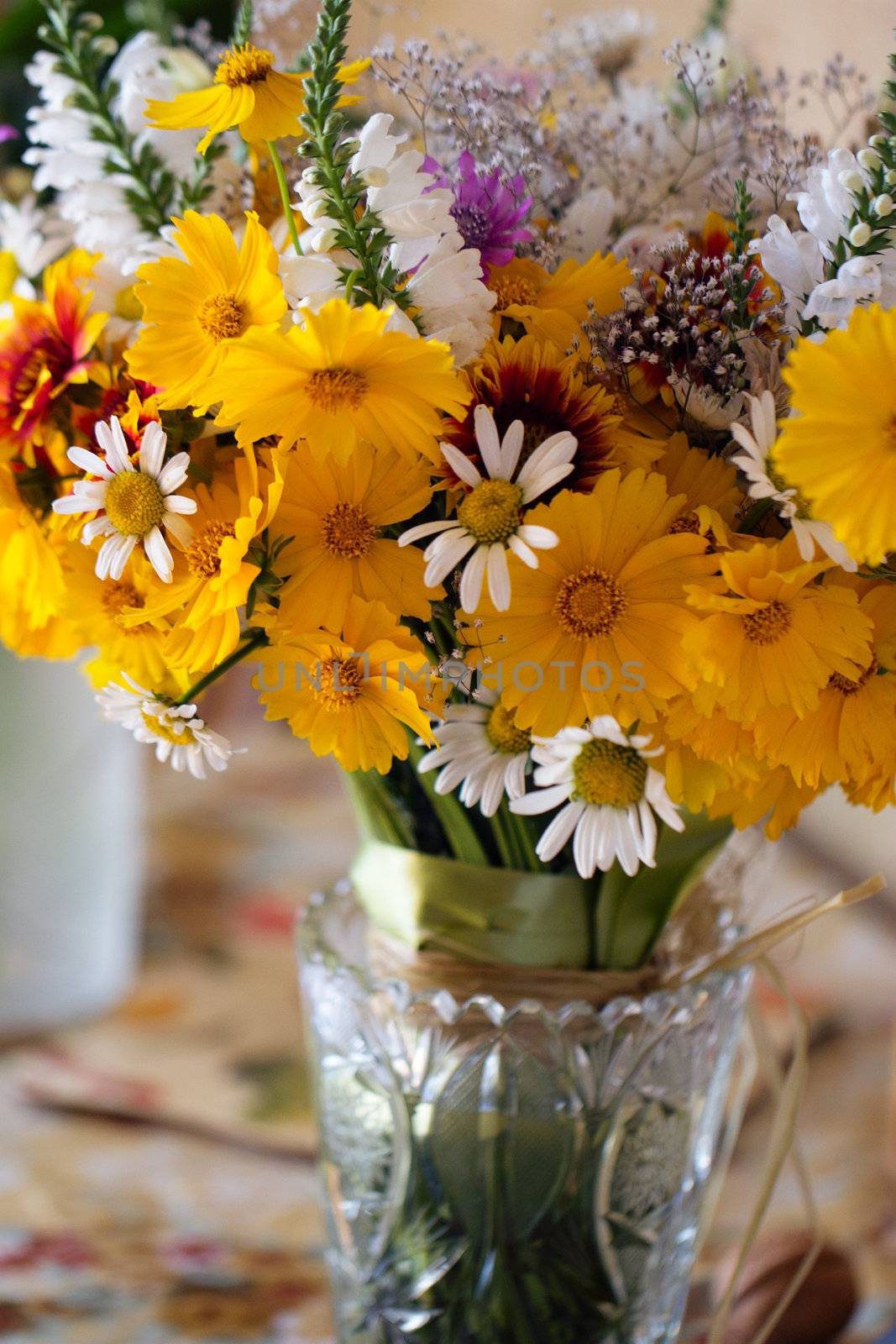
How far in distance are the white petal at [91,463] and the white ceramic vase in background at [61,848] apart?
342mm

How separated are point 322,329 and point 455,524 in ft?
0.17

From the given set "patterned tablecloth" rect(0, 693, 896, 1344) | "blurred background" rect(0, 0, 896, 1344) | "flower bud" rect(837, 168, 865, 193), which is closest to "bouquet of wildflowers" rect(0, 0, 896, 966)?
"flower bud" rect(837, 168, 865, 193)

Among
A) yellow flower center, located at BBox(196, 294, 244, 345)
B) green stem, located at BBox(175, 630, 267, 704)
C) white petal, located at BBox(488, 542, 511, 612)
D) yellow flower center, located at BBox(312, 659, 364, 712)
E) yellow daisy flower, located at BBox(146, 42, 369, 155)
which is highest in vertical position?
yellow daisy flower, located at BBox(146, 42, 369, 155)

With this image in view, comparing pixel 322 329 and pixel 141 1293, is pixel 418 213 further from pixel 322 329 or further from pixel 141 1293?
pixel 141 1293

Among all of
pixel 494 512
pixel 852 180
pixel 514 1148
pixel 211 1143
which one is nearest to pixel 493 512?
pixel 494 512

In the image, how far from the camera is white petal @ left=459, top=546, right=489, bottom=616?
258 mm

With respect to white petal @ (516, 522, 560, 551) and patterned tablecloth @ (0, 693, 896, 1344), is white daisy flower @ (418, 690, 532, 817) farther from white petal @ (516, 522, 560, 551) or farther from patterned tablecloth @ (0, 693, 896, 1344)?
patterned tablecloth @ (0, 693, 896, 1344)

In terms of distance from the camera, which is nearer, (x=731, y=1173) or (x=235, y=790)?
(x=731, y=1173)

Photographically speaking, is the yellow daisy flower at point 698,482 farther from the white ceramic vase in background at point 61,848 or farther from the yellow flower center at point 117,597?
the white ceramic vase in background at point 61,848

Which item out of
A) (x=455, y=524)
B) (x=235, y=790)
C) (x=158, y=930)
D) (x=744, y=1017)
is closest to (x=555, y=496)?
(x=455, y=524)

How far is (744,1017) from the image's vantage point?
1.43 feet

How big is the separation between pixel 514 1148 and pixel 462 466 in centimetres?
22

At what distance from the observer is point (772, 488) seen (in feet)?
0.85

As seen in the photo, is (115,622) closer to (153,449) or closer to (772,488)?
(153,449)
